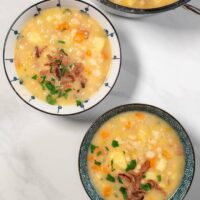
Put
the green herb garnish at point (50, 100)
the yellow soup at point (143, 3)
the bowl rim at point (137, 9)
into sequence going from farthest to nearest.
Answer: the green herb garnish at point (50, 100) → the yellow soup at point (143, 3) → the bowl rim at point (137, 9)

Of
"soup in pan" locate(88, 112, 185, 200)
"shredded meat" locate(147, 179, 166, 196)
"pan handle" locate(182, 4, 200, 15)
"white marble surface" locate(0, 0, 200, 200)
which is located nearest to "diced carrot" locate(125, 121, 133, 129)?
"soup in pan" locate(88, 112, 185, 200)

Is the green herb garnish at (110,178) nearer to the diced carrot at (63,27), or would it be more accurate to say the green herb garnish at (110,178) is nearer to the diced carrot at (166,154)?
the diced carrot at (166,154)

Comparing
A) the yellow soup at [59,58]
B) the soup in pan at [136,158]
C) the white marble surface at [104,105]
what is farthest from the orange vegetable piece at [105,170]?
the yellow soup at [59,58]

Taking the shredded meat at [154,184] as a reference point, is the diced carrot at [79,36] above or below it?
above

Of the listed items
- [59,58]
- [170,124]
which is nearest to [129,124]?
[170,124]

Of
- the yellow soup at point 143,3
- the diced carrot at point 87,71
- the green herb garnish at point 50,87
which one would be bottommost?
the green herb garnish at point 50,87

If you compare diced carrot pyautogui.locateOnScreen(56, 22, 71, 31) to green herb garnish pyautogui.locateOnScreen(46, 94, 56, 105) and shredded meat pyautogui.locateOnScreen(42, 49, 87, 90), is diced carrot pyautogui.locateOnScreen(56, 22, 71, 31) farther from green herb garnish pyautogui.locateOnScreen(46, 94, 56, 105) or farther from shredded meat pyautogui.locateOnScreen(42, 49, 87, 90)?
green herb garnish pyautogui.locateOnScreen(46, 94, 56, 105)

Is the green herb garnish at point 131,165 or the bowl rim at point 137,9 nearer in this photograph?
the bowl rim at point 137,9

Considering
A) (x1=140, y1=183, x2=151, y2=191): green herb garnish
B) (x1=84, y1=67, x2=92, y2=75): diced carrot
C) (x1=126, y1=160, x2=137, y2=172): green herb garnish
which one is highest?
(x1=84, y1=67, x2=92, y2=75): diced carrot

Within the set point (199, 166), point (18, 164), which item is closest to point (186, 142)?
point (199, 166)
